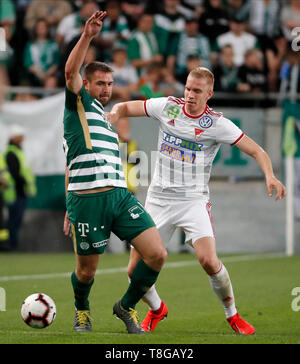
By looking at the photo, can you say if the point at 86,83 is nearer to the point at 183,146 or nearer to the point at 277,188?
the point at 183,146

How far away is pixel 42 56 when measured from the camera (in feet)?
55.0

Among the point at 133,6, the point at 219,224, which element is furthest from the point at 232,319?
the point at 133,6

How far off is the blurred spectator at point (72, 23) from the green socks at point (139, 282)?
10.2 m

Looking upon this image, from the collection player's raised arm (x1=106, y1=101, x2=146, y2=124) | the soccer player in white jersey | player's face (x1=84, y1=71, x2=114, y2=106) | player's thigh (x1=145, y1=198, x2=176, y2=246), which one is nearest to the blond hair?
the soccer player in white jersey

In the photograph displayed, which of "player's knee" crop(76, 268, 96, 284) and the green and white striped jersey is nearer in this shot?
the green and white striped jersey

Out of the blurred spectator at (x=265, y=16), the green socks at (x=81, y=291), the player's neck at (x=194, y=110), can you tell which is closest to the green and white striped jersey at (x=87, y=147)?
the green socks at (x=81, y=291)

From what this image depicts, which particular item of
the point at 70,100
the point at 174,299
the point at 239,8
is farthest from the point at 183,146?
the point at 239,8

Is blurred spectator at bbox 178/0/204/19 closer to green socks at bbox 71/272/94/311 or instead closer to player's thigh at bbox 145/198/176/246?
player's thigh at bbox 145/198/176/246

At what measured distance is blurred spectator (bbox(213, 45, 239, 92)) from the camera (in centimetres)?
1669

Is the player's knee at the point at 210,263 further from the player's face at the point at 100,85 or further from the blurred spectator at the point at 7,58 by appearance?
the blurred spectator at the point at 7,58

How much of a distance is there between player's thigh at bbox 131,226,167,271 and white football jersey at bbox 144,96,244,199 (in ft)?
3.26

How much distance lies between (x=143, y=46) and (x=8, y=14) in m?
2.90

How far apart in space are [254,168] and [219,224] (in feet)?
4.28
